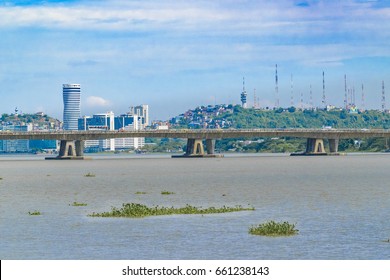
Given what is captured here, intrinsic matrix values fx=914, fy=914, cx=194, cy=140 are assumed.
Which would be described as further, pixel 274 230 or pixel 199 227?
pixel 199 227

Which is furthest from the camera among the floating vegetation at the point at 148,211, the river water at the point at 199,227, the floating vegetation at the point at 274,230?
the floating vegetation at the point at 148,211

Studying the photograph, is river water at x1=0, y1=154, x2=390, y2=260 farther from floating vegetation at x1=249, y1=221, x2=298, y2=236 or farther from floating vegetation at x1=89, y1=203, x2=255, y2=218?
floating vegetation at x1=89, y1=203, x2=255, y2=218

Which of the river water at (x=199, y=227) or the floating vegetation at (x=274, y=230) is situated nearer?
the river water at (x=199, y=227)

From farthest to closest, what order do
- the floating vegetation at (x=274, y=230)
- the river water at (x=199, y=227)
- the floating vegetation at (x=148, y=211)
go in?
the floating vegetation at (x=148, y=211), the floating vegetation at (x=274, y=230), the river water at (x=199, y=227)

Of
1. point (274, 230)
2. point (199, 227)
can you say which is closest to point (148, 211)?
point (199, 227)

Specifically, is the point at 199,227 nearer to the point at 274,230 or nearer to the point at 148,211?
the point at 274,230

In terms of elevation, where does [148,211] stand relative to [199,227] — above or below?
above

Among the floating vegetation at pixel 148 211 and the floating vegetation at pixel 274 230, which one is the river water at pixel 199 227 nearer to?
the floating vegetation at pixel 274 230

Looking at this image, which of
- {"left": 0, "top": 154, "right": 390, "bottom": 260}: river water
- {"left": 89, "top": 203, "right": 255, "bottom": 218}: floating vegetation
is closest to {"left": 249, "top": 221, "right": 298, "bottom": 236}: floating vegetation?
{"left": 0, "top": 154, "right": 390, "bottom": 260}: river water

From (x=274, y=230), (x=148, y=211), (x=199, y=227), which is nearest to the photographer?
(x=274, y=230)

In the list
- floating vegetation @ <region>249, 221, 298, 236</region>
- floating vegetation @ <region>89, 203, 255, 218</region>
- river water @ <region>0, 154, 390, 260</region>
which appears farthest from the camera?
floating vegetation @ <region>89, 203, 255, 218</region>

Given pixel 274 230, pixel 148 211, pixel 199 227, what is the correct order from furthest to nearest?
1. pixel 148 211
2. pixel 199 227
3. pixel 274 230

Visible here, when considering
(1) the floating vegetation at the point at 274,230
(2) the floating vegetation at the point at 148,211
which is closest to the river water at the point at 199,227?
(1) the floating vegetation at the point at 274,230
